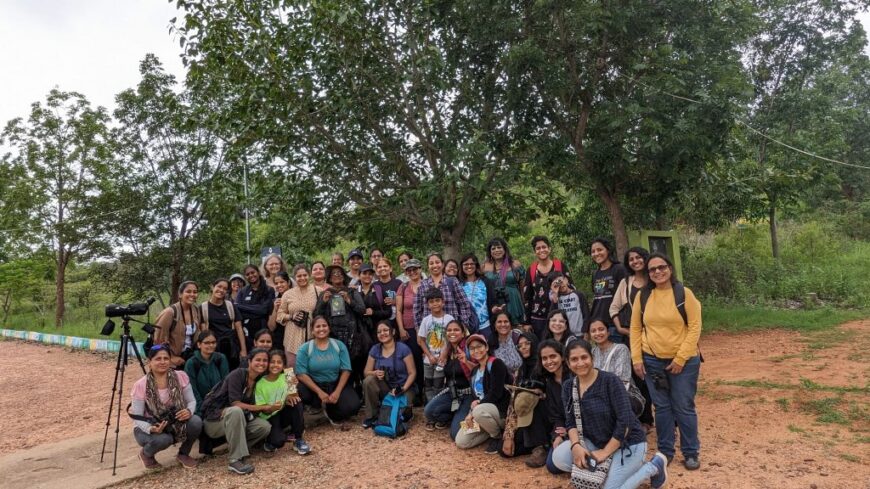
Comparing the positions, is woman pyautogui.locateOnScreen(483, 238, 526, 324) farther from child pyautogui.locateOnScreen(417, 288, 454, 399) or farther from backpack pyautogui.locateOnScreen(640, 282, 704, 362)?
A: backpack pyautogui.locateOnScreen(640, 282, 704, 362)

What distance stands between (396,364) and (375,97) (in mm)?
4128

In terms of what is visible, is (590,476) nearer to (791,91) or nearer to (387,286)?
(387,286)

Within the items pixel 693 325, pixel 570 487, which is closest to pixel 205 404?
pixel 570 487

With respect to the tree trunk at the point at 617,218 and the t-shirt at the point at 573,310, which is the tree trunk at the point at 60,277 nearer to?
the tree trunk at the point at 617,218

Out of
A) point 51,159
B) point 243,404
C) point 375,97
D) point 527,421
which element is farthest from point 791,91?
point 51,159

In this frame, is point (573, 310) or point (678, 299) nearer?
point (678, 299)

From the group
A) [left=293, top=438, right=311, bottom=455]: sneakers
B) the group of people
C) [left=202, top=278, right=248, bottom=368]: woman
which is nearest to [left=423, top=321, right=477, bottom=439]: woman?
the group of people

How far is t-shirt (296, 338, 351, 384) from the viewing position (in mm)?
5359

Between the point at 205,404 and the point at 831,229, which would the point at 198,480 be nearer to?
the point at 205,404

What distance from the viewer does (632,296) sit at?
4.34 m

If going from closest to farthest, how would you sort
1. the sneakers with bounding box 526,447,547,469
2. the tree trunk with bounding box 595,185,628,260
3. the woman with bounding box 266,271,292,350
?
the sneakers with bounding box 526,447,547,469, the woman with bounding box 266,271,292,350, the tree trunk with bounding box 595,185,628,260

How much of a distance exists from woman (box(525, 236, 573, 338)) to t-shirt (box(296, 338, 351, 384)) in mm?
2017

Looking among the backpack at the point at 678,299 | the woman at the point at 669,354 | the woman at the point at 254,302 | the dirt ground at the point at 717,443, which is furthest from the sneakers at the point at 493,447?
the woman at the point at 254,302

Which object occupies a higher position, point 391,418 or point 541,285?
point 541,285
